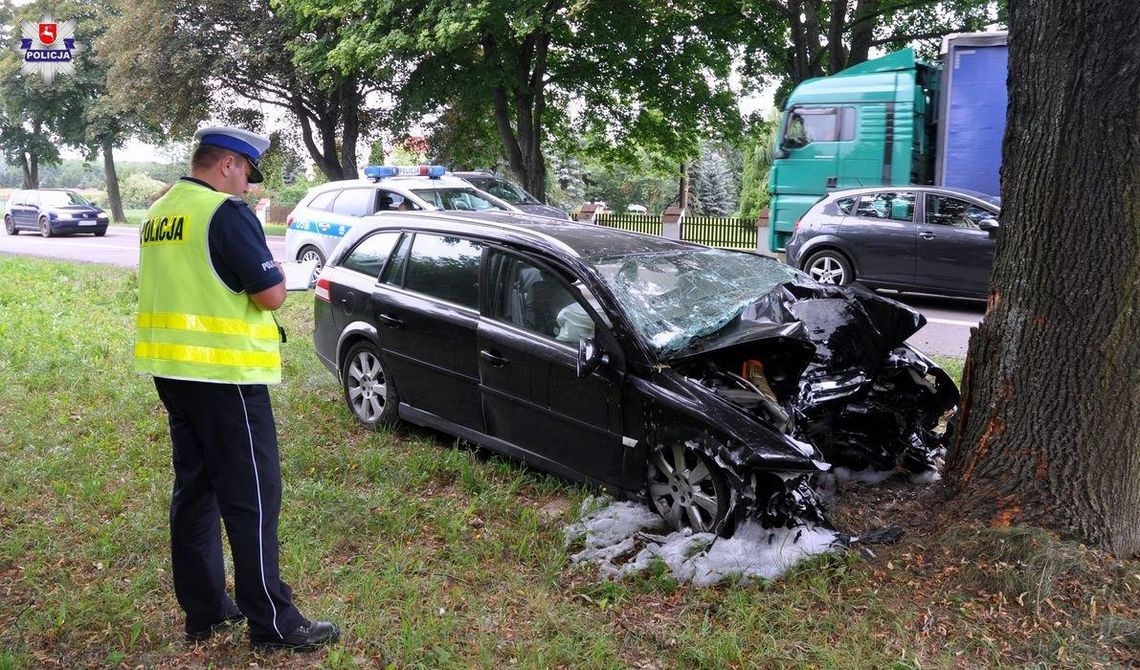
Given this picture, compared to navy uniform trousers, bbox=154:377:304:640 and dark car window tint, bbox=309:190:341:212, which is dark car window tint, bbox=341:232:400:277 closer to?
navy uniform trousers, bbox=154:377:304:640

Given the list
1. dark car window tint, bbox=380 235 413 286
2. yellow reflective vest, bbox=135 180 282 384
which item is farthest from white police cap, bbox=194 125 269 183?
dark car window tint, bbox=380 235 413 286

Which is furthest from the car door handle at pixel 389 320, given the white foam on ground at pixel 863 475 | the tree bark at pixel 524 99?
the tree bark at pixel 524 99

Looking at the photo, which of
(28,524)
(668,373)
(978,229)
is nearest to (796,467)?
(668,373)

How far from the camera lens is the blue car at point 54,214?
26.3 m

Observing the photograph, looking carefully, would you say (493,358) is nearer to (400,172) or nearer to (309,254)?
(309,254)

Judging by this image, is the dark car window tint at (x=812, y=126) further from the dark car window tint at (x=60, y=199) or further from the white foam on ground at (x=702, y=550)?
the dark car window tint at (x=60, y=199)

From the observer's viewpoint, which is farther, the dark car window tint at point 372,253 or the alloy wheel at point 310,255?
the alloy wheel at point 310,255

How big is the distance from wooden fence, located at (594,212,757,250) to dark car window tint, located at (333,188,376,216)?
12.9 meters

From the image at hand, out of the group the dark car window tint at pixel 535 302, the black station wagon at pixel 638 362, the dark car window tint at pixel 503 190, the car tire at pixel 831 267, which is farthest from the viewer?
the dark car window tint at pixel 503 190

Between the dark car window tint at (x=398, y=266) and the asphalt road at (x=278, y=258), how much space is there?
4255mm

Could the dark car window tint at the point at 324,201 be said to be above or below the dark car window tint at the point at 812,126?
below

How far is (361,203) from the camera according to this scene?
1277cm

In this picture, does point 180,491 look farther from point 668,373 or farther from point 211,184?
point 668,373

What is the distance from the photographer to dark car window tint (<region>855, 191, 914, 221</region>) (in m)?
11.5
